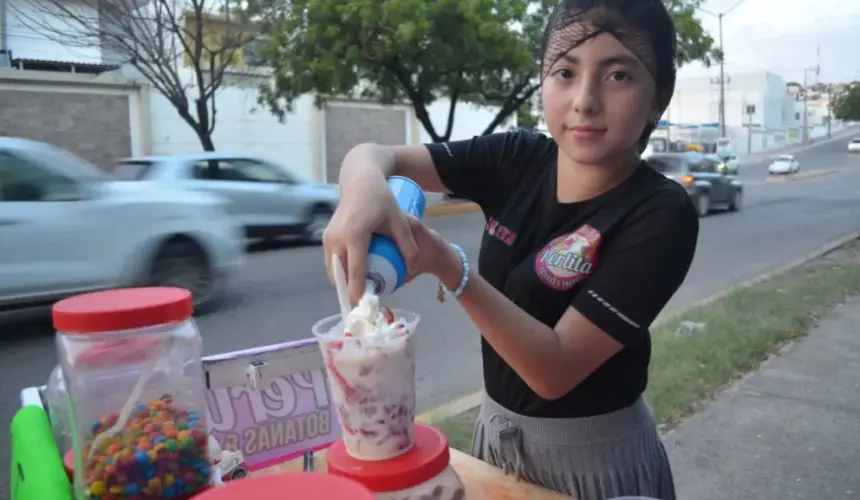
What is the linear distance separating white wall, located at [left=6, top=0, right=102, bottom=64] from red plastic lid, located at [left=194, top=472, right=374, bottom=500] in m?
16.2

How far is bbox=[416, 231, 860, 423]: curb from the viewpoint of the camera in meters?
4.09

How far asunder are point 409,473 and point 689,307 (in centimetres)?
580

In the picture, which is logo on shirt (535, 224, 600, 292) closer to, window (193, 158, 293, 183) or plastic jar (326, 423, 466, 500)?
plastic jar (326, 423, 466, 500)

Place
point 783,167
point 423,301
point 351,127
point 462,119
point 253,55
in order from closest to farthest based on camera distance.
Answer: point 423,301, point 253,55, point 351,127, point 462,119, point 783,167

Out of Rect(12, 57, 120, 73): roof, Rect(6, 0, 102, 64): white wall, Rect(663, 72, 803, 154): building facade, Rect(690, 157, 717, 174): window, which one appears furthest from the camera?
Rect(663, 72, 803, 154): building facade

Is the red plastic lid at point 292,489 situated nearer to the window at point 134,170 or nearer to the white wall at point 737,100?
the window at point 134,170

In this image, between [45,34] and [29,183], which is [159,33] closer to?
[45,34]

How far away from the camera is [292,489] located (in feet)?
2.76

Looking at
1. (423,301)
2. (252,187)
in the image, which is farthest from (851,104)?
(423,301)

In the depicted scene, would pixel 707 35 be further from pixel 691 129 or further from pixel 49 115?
pixel 691 129

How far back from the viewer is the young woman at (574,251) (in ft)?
3.83

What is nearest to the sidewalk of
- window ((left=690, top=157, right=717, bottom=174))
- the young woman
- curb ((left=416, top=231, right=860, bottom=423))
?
curb ((left=416, top=231, right=860, bottom=423))

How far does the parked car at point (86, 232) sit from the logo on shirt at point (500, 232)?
5.13 metres

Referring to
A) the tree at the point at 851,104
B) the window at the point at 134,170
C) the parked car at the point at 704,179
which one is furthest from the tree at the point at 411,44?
the tree at the point at 851,104
